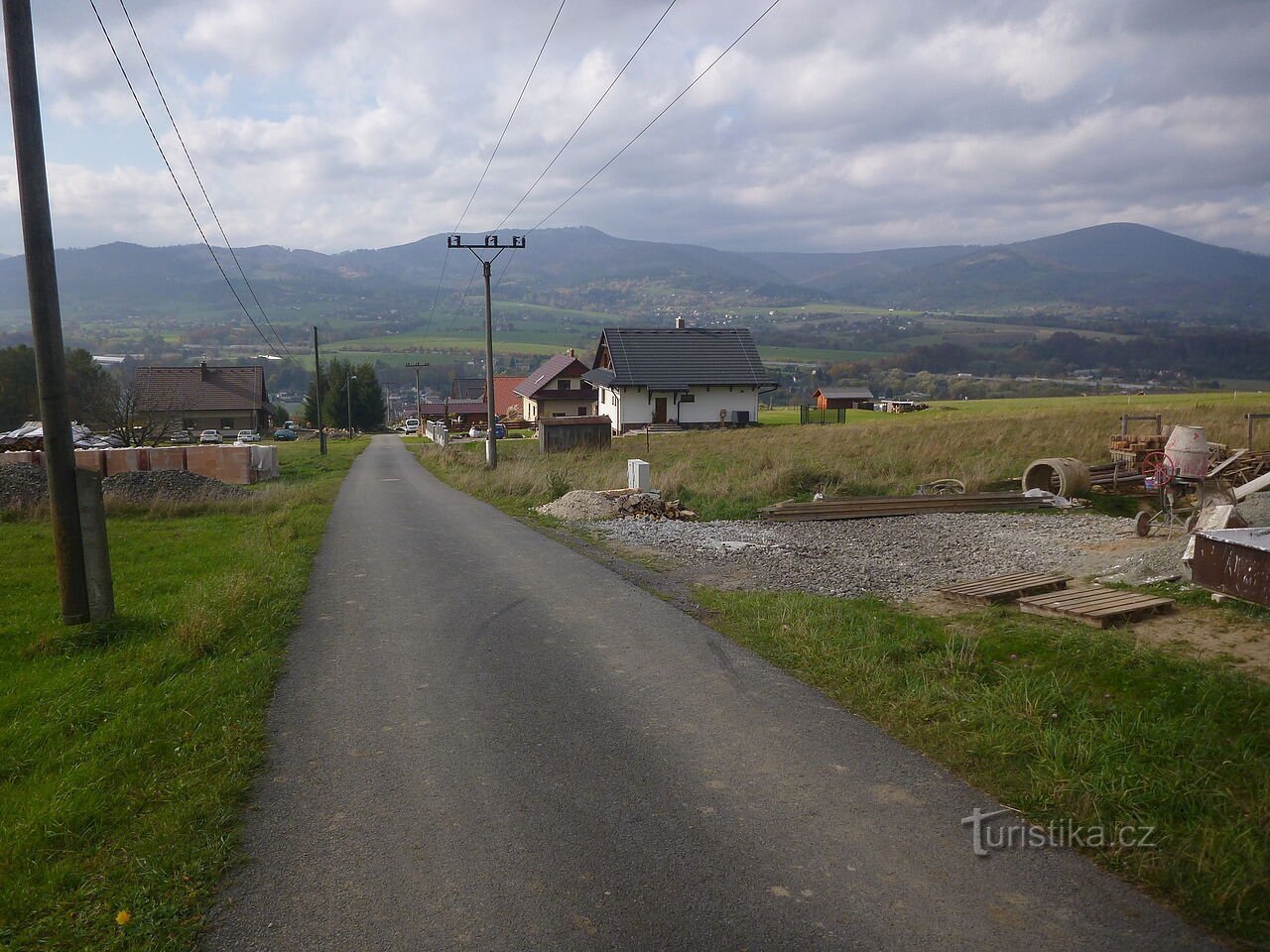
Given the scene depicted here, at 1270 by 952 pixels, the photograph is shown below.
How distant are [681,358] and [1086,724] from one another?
50033 mm

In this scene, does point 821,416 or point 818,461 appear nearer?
point 818,461

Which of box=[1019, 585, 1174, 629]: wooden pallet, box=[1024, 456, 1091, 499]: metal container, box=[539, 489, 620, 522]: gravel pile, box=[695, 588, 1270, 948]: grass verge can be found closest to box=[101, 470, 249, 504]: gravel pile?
box=[539, 489, 620, 522]: gravel pile

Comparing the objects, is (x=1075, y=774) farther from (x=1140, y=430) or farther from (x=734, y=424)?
(x=734, y=424)

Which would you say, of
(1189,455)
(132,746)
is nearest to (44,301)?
(132,746)

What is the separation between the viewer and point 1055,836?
4.33 metres

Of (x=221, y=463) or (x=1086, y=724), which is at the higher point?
(x=1086, y=724)

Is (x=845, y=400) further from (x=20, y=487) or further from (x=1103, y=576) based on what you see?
(x=1103, y=576)

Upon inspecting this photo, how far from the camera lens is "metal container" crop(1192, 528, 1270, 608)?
7.44 meters

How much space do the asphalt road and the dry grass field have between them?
10.6 m

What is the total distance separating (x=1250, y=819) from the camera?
4172 millimetres

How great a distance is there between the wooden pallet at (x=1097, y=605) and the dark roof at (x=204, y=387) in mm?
74869

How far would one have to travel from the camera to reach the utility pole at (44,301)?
750cm

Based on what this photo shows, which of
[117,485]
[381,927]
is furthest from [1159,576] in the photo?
[117,485]

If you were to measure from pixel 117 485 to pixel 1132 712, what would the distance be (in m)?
23.6
